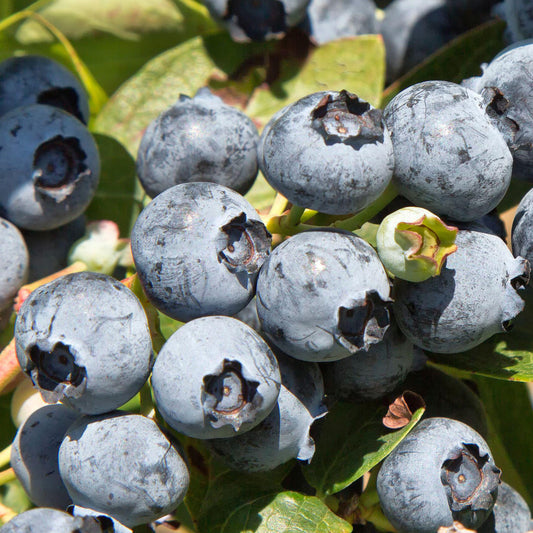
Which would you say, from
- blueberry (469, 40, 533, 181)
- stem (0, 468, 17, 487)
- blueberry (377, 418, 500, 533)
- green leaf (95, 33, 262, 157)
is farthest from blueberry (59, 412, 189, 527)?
green leaf (95, 33, 262, 157)

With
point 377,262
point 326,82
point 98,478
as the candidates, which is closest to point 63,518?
point 98,478

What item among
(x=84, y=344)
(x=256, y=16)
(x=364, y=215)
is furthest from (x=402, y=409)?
(x=256, y=16)

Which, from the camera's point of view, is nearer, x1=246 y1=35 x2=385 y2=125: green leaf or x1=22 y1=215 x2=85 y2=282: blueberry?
x1=22 y1=215 x2=85 y2=282: blueberry

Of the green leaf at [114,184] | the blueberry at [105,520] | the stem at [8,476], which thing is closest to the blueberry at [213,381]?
the blueberry at [105,520]

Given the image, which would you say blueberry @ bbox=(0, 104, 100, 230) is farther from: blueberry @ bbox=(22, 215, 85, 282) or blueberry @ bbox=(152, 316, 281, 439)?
blueberry @ bbox=(152, 316, 281, 439)

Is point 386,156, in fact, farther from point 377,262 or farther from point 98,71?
point 98,71

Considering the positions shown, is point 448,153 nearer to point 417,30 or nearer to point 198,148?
point 198,148
